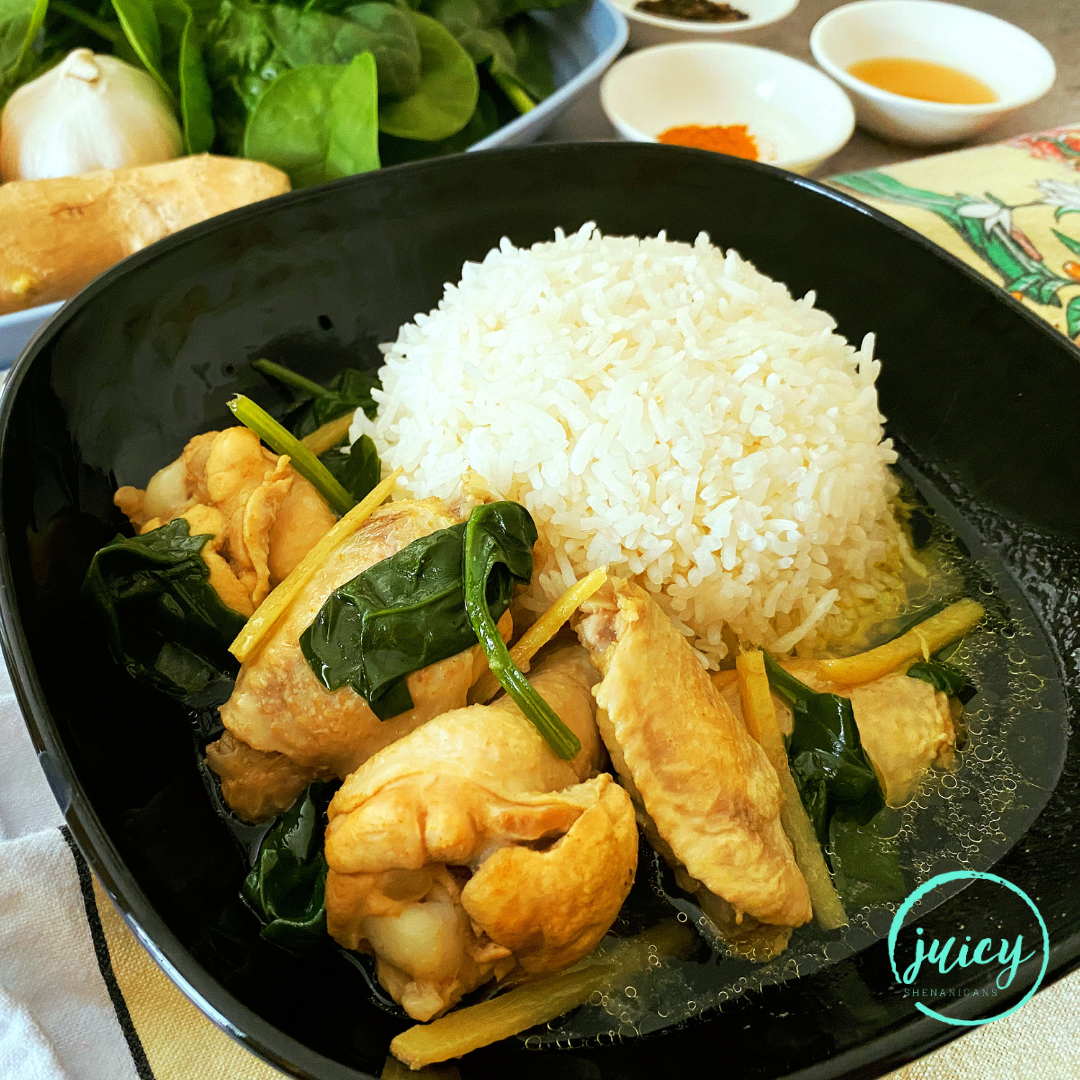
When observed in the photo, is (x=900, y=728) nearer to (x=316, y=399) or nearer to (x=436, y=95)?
(x=316, y=399)

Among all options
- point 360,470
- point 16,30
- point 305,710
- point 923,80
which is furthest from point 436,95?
point 305,710

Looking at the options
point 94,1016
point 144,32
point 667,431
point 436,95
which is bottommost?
point 94,1016

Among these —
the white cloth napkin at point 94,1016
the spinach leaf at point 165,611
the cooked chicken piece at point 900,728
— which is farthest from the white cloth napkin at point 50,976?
the cooked chicken piece at point 900,728

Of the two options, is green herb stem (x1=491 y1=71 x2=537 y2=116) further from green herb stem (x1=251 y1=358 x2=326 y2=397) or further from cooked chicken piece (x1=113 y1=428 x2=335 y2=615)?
cooked chicken piece (x1=113 y1=428 x2=335 y2=615)

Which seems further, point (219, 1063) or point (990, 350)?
point (990, 350)

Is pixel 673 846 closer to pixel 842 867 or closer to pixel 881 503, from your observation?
pixel 842 867

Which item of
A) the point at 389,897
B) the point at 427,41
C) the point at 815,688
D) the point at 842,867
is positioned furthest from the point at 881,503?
the point at 427,41

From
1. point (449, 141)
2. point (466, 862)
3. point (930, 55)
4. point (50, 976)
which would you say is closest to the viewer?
→ point (466, 862)
